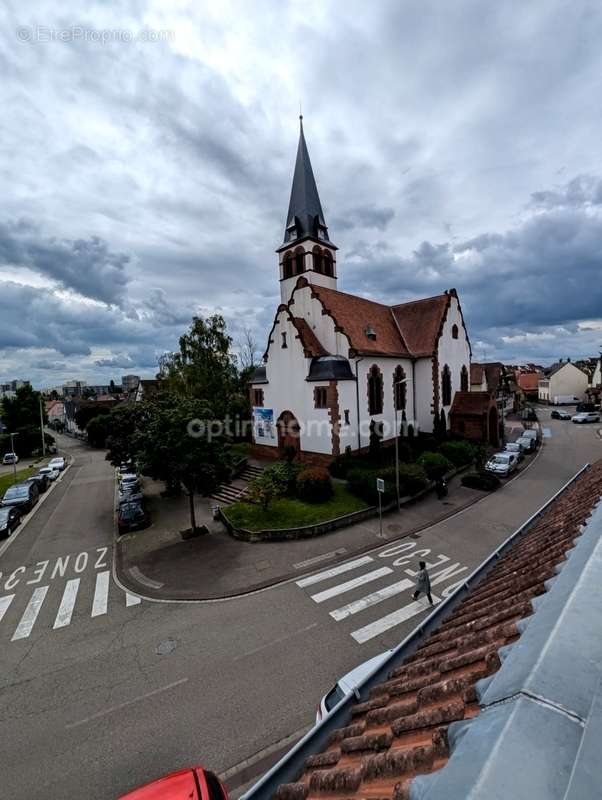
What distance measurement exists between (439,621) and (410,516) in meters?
14.4

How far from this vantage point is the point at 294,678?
890 cm

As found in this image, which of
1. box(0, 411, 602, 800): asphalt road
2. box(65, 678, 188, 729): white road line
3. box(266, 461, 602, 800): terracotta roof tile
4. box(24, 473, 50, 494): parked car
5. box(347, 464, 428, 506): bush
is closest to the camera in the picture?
box(266, 461, 602, 800): terracotta roof tile

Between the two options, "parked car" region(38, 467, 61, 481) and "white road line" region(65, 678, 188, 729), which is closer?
"white road line" region(65, 678, 188, 729)

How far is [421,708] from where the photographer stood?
2697 millimetres

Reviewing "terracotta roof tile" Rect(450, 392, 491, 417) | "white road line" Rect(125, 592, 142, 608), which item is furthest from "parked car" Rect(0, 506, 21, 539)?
"terracotta roof tile" Rect(450, 392, 491, 417)

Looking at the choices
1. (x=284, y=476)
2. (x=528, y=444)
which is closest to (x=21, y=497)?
(x=284, y=476)

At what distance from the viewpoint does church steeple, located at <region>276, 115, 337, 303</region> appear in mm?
31484

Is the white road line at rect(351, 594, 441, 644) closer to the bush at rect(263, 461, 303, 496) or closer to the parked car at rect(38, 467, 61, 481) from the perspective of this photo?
the bush at rect(263, 461, 303, 496)

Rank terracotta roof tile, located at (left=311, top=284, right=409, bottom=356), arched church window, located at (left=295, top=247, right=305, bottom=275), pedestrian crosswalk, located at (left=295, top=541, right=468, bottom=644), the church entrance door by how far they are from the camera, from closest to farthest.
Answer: pedestrian crosswalk, located at (left=295, top=541, right=468, bottom=644), terracotta roof tile, located at (left=311, top=284, right=409, bottom=356), the church entrance door, arched church window, located at (left=295, top=247, right=305, bottom=275)

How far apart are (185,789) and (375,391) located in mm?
24148

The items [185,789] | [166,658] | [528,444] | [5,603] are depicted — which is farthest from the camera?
[528,444]

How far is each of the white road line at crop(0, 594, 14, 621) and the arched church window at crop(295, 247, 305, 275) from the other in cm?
2804

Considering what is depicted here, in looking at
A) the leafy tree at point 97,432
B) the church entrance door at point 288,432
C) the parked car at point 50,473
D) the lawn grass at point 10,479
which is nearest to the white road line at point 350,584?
the church entrance door at point 288,432

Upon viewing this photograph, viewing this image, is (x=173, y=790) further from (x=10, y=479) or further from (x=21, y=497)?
(x=10, y=479)
